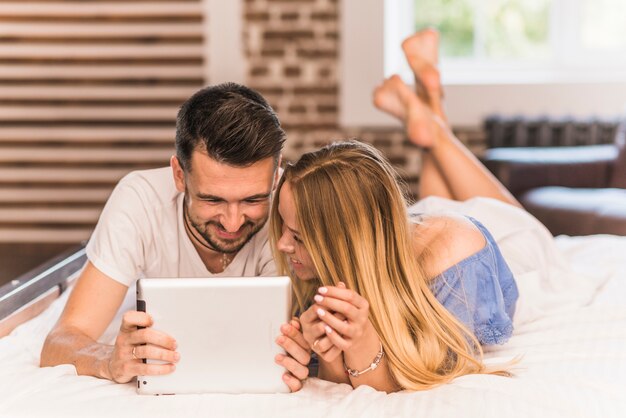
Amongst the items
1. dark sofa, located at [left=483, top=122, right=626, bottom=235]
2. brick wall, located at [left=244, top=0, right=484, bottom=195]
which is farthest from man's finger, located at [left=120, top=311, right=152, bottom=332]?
brick wall, located at [left=244, top=0, right=484, bottom=195]

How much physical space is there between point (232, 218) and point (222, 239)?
9 cm

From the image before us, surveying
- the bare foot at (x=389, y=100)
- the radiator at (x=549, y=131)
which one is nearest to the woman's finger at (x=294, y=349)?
the bare foot at (x=389, y=100)

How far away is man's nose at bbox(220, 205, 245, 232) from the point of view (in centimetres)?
192

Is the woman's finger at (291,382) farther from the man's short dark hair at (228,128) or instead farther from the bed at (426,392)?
the man's short dark hair at (228,128)

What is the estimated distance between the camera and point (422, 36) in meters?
3.12

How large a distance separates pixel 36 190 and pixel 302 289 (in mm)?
3665

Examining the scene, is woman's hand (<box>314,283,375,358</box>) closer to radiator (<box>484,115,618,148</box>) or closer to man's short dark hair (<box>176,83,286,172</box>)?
man's short dark hair (<box>176,83,286,172</box>)

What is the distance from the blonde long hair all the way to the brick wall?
3273mm

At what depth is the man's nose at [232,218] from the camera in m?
1.92

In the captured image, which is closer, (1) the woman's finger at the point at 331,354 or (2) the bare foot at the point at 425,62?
(1) the woman's finger at the point at 331,354

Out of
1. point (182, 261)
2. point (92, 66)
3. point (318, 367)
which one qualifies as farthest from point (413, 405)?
point (92, 66)

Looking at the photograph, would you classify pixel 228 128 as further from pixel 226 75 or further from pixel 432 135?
pixel 226 75

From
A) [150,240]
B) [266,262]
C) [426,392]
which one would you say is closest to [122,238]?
[150,240]

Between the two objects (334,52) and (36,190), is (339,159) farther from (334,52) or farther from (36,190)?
(36,190)
